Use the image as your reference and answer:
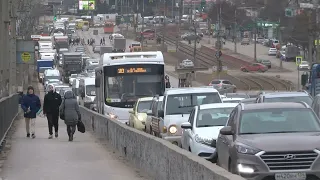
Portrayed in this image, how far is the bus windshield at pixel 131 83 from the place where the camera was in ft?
111

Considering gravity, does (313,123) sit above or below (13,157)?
above

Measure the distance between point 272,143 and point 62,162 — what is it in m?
9.05

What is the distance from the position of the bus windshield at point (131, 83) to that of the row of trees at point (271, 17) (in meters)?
69.5

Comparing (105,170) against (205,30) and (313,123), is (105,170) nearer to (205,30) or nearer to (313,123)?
(313,123)

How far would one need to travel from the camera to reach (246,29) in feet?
553

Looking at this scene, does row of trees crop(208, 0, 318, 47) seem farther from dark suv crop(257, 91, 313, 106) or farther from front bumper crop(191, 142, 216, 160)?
Result: front bumper crop(191, 142, 216, 160)

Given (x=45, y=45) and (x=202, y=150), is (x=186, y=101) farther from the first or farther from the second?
(x=45, y=45)

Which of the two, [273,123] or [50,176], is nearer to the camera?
[273,123]

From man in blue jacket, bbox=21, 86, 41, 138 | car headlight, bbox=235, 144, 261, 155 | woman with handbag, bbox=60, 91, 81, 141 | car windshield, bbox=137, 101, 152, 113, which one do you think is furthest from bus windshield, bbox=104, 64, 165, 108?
car headlight, bbox=235, 144, 261, 155

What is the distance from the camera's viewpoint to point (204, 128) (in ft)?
63.7

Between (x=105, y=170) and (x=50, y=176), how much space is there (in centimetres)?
169

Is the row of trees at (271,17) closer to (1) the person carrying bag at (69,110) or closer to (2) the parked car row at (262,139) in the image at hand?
(1) the person carrying bag at (69,110)

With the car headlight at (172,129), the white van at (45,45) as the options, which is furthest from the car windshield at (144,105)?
the white van at (45,45)

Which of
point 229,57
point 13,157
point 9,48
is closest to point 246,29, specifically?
point 229,57
